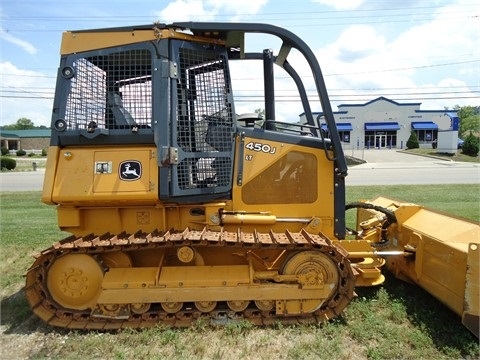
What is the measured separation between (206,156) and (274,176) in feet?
2.77

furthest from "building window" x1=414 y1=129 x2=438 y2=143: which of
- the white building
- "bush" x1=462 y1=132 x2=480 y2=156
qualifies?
"bush" x1=462 y1=132 x2=480 y2=156

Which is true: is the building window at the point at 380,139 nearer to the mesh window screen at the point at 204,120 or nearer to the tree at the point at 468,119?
the tree at the point at 468,119

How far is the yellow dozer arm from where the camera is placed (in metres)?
3.73

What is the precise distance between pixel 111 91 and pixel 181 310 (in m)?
2.56

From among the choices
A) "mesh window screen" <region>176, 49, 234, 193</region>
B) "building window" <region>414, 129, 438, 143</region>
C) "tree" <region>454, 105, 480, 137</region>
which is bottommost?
"mesh window screen" <region>176, 49, 234, 193</region>

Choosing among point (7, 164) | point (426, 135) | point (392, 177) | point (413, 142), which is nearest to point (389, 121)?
point (426, 135)

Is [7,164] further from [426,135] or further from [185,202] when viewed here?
[426,135]

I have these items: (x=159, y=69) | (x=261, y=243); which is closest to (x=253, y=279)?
(x=261, y=243)

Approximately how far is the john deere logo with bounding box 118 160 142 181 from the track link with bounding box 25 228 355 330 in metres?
0.66

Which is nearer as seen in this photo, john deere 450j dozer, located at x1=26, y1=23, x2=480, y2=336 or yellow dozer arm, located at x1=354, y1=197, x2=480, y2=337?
yellow dozer arm, located at x1=354, y1=197, x2=480, y2=337

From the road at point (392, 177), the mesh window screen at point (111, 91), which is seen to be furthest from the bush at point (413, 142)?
the mesh window screen at point (111, 91)

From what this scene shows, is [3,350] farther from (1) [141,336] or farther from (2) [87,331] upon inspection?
(1) [141,336]

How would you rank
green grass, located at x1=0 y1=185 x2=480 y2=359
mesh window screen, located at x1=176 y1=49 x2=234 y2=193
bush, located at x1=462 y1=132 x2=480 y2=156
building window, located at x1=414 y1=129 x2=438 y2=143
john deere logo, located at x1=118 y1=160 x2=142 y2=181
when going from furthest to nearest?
building window, located at x1=414 y1=129 x2=438 y2=143, bush, located at x1=462 y1=132 x2=480 y2=156, mesh window screen, located at x1=176 y1=49 x2=234 y2=193, john deere logo, located at x1=118 y1=160 x2=142 y2=181, green grass, located at x1=0 y1=185 x2=480 y2=359

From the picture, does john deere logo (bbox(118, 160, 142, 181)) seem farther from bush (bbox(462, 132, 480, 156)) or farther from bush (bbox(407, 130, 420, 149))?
bush (bbox(407, 130, 420, 149))
